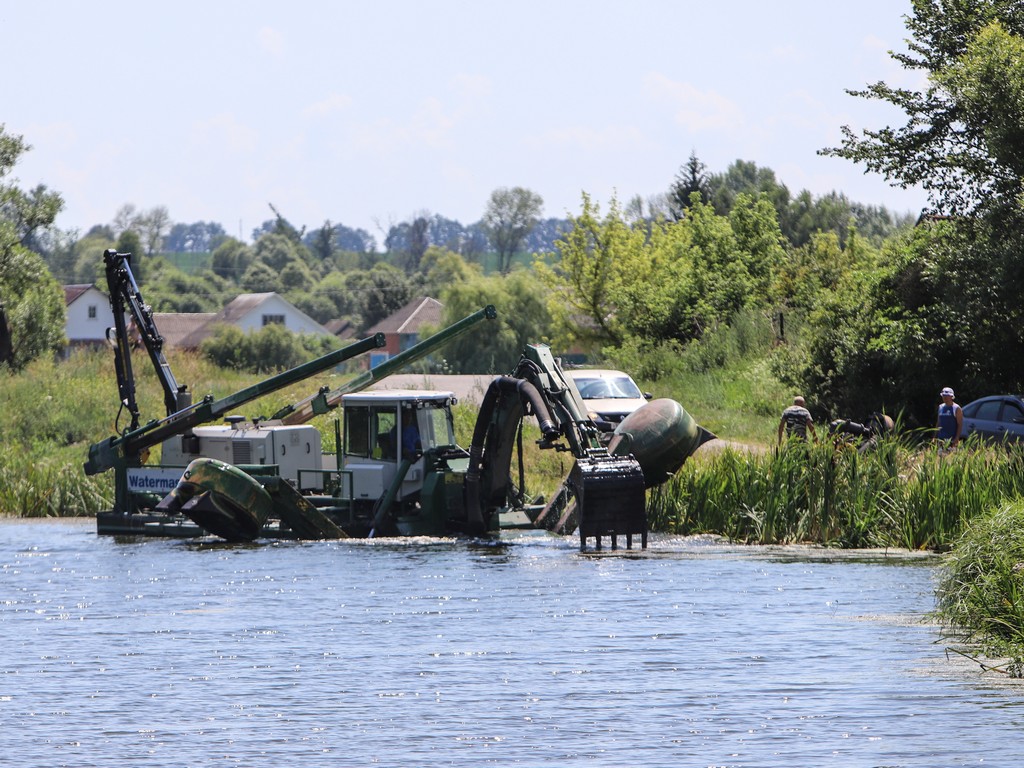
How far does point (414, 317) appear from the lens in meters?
125

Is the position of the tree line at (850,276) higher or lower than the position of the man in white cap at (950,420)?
higher

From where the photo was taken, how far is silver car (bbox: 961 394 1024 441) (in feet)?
102

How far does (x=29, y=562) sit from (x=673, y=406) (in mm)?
10842

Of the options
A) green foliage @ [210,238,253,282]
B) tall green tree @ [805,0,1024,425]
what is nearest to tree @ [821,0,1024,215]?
tall green tree @ [805,0,1024,425]

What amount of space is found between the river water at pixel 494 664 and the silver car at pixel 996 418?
689 cm

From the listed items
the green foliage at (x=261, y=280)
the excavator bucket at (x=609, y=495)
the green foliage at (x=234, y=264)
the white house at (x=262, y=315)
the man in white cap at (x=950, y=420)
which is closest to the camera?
the excavator bucket at (x=609, y=495)

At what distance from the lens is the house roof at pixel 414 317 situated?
12321 cm

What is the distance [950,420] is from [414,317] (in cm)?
9623

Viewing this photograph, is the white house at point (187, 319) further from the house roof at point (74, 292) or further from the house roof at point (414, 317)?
the house roof at point (414, 317)

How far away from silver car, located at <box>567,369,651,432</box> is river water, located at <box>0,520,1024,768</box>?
11.0 metres

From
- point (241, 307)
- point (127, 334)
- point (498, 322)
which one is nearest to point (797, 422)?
point (127, 334)

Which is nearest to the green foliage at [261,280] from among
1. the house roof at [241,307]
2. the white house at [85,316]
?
the house roof at [241,307]

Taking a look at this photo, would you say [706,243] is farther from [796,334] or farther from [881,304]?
[881,304]

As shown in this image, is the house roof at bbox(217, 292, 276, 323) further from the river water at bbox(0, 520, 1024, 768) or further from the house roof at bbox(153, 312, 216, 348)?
the river water at bbox(0, 520, 1024, 768)
